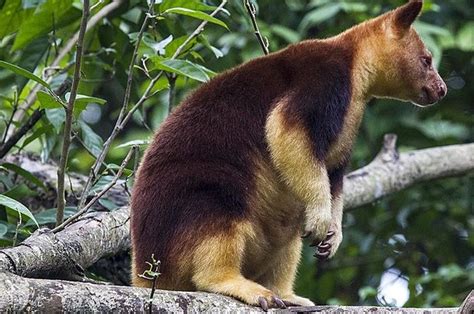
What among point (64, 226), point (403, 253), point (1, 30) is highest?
point (1, 30)

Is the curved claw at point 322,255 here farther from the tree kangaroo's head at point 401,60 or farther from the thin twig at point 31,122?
the thin twig at point 31,122

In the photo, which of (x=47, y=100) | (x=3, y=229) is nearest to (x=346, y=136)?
(x=47, y=100)

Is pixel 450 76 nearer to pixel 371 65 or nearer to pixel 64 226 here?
pixel 371 65

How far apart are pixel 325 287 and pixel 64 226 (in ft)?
10.7

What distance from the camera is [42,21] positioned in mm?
4473

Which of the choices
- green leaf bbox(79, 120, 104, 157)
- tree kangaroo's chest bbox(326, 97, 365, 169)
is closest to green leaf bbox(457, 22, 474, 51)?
tree kangaroo's chest bbox(326, 97, 365, 169)

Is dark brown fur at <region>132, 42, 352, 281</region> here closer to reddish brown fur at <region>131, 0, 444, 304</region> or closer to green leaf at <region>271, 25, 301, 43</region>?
reddish brown fur at <region>131, 0, 444, 304</region>

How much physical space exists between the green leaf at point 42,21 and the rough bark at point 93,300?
209 cm

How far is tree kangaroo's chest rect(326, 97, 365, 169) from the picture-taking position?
392cm

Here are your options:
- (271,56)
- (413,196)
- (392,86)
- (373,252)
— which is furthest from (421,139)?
(271,56)

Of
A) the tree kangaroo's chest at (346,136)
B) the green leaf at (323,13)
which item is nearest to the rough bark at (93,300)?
the tree kangaroo's chest at (346,136)

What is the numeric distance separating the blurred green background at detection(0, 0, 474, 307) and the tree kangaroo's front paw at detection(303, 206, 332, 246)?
1470 mm

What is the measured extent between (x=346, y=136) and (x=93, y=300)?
70.4 inches

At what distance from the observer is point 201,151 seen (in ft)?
11.9
